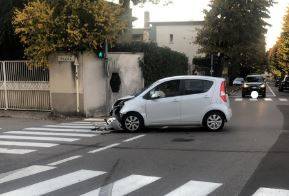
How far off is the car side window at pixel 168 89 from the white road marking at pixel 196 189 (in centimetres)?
706

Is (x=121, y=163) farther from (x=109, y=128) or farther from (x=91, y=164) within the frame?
(x=109, y=128)

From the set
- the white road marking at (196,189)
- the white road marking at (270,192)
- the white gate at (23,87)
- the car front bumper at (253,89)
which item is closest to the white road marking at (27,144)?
the white road marking at (196,189)

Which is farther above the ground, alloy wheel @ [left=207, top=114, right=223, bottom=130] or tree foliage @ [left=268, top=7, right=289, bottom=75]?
tree foliage @ [left=268, top=7, right=289, bottom=75]

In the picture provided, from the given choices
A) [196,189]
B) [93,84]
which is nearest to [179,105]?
[93,84]

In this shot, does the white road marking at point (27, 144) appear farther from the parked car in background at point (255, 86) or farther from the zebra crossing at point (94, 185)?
the parked car in background at point (255, 86)

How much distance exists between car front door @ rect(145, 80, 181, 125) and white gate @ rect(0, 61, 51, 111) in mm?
8274

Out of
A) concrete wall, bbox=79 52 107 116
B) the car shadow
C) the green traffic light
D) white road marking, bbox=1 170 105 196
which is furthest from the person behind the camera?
concrete wall, bbox=79 52 107 116

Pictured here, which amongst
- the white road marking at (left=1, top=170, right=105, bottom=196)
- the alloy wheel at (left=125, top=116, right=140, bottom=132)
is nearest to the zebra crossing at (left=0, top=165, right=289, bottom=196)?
the white road marking at (left=1, top=170, right=105, bottom=196)

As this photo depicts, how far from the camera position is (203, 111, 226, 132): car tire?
48.3ft

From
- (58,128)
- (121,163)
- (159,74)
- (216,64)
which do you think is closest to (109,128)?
(58,128)

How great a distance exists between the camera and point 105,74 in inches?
853

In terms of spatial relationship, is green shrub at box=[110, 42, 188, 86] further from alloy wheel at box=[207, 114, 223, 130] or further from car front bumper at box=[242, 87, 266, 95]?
car front bumper at box=[242, 87, 266, 95]

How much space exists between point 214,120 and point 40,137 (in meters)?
5.06

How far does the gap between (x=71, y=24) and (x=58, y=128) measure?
17.0 feet
